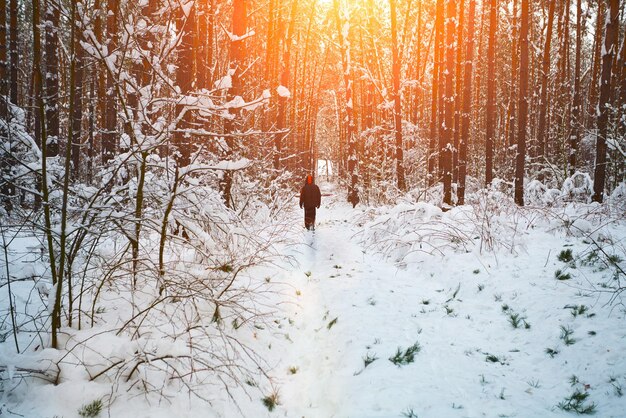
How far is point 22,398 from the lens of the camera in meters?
2.33

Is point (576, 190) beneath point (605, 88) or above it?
beneath

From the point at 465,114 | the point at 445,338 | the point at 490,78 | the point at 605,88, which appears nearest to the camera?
the point at 445,338

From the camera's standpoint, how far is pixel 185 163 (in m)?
6.11

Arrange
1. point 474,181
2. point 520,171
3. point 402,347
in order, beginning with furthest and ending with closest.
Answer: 1. point 474,181
2. point 520,171
3. point 402,347

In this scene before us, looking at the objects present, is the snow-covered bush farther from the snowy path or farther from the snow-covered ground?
the snowy path

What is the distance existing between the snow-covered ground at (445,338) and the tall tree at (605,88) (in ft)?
12.3

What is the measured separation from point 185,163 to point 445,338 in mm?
4861

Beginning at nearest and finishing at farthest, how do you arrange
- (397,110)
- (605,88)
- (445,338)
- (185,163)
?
(445,338)
(185,163)
(605,88)
(397,110)

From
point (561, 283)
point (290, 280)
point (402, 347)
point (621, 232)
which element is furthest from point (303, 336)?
point (621, 232)

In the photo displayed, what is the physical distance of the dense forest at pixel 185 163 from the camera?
287 cm

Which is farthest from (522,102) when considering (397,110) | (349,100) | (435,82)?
(349,100)

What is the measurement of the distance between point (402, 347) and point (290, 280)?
2.81m

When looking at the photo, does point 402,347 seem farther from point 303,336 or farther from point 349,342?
point 303,336

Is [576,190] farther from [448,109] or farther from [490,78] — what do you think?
[490,78]
